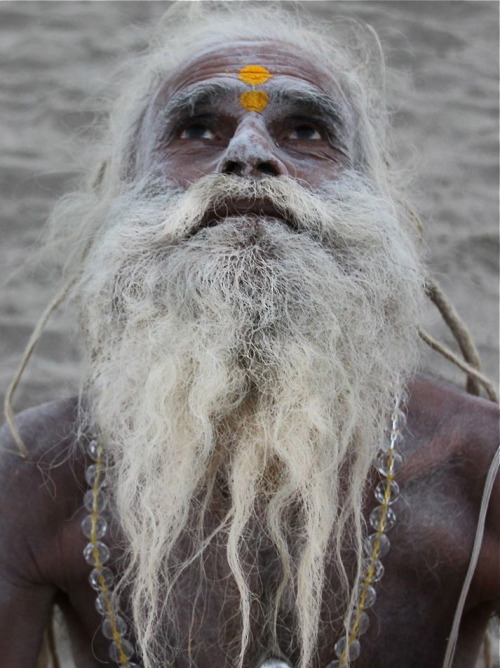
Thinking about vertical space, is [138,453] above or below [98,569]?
above

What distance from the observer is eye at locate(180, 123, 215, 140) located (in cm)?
161

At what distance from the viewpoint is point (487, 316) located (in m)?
2.49

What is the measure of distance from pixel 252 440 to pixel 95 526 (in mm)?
338

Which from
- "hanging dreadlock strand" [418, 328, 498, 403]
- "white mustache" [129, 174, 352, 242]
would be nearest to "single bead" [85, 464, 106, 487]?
"white mustache" [129, 174, 352, 242]

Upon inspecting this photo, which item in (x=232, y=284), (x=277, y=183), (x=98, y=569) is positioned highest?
(x=277, y=183)

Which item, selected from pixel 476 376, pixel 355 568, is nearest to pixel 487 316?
pixel 476 376

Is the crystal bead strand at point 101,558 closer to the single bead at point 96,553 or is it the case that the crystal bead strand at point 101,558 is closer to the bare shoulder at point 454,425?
the single bead at point 96,553

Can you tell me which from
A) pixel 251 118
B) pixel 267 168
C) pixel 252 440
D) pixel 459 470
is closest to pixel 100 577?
pixel 252 440

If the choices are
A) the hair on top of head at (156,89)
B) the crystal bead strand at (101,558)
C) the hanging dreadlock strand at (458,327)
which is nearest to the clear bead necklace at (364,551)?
the crystal bead strand at (101,558)

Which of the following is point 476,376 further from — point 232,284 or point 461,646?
point 232,284

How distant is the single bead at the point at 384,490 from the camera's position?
144 centimetres

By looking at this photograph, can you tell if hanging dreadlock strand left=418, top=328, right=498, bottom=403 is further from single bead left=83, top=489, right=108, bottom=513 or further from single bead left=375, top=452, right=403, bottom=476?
single bead left=83, top=489, right=108, bottom=513

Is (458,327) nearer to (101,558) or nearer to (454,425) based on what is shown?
(454,425)

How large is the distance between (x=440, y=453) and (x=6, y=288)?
153 cm
